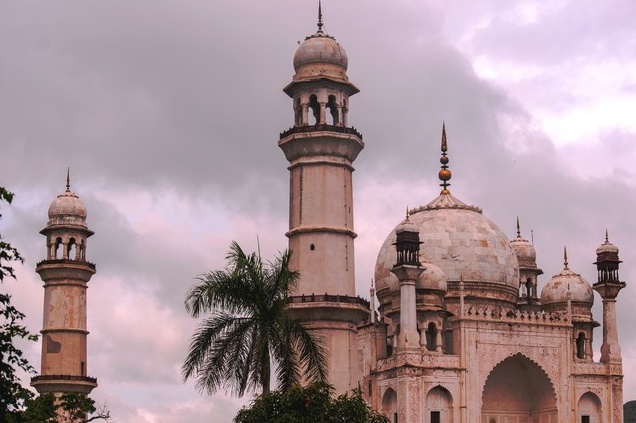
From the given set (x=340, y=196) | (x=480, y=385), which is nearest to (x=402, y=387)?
(x=480, y=385)

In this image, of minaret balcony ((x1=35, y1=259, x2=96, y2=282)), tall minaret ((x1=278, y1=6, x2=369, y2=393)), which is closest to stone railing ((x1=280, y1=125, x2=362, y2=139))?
tall minaret ((x1=278, y1=6, x2=369, y2=393))

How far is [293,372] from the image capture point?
114 feet

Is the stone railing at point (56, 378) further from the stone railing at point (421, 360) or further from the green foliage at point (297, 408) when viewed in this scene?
the green foliage at point (297, 408)

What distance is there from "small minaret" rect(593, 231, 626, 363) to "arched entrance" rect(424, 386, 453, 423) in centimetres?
787

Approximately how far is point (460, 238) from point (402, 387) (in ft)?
28.8

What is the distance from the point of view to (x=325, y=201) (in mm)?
54500

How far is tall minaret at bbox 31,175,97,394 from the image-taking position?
60.9m

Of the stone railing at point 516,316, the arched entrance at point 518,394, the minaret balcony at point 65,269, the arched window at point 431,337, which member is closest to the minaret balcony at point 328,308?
the arched window at point 431,337

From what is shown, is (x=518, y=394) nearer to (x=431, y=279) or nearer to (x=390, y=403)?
(x=390, y=403)

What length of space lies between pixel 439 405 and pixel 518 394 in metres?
5.16

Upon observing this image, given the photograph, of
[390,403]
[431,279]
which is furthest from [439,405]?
[431,279]

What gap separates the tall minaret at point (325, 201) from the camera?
53.0m

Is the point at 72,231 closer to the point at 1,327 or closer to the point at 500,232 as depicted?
the point at 500,232

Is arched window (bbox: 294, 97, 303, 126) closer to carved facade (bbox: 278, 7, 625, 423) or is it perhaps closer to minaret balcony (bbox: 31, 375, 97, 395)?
carved facade (bbox: 278, 7, 625, 423)
